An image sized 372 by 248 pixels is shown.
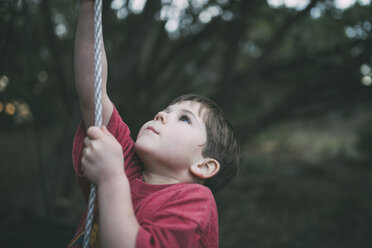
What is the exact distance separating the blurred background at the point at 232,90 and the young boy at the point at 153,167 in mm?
1016

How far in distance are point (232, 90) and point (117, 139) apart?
2.54 m

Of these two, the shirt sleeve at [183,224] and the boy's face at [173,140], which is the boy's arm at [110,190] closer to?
the shirt sleeve at [183,224]

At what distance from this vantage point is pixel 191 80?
16.0 feet

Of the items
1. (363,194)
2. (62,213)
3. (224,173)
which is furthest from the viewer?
(363,194)

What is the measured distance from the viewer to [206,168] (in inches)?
43.3

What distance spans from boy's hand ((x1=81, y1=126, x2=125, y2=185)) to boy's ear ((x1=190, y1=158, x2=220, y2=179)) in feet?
1.02

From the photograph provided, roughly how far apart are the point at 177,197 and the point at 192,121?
278 millimetres

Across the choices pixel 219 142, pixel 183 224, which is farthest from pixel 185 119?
pixel 183 224

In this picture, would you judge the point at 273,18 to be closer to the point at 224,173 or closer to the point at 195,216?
the point at 224,173

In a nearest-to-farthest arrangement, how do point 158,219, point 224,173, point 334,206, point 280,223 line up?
point 158,219, point 224,173, point 280,223, point 334,206

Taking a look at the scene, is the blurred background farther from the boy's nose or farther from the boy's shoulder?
the boy's shoulder

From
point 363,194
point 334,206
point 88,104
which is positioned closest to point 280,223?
point 334,206

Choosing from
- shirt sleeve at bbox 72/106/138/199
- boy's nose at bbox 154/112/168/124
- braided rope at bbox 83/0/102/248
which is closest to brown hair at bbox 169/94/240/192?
boy's nose at bbox 154/112/168/124

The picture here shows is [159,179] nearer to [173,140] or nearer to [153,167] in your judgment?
[153,167]
